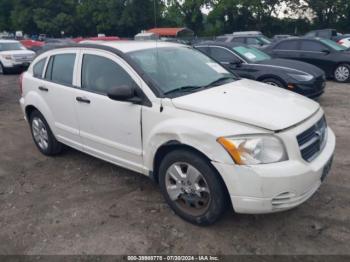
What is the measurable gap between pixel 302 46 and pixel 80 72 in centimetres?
867

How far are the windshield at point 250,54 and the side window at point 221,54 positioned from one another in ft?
0.67

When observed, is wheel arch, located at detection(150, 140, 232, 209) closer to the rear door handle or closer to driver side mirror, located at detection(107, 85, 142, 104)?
driver side mirror, located at detection(107, 85, 142, 104)

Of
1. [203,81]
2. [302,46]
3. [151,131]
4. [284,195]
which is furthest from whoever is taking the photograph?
[302,46]

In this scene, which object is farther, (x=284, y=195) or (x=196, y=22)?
(x=196, y=22)

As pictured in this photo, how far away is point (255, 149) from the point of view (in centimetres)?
278

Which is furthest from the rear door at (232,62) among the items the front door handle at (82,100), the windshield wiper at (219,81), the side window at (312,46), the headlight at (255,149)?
the headlight at (255,149)

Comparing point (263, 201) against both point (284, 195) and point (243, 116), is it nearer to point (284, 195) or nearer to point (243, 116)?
point (284, 195)

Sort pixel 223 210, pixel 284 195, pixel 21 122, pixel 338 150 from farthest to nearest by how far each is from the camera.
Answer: pixel 21 122 → pixel 338 150 → pixel 223 210 → pixel 284 195

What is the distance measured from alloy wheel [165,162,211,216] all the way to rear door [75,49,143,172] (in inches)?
18.3

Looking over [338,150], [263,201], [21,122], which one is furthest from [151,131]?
[21,122]

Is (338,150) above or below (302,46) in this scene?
below

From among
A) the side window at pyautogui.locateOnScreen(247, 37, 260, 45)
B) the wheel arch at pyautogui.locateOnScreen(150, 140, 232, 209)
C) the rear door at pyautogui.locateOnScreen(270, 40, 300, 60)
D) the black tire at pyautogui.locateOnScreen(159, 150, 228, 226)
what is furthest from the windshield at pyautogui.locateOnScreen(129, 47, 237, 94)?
the side window at pyautogui.locateOnScreen(247, 37, 260, 45)

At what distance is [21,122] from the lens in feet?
23.7

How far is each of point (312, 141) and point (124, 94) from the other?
71.0 inches
